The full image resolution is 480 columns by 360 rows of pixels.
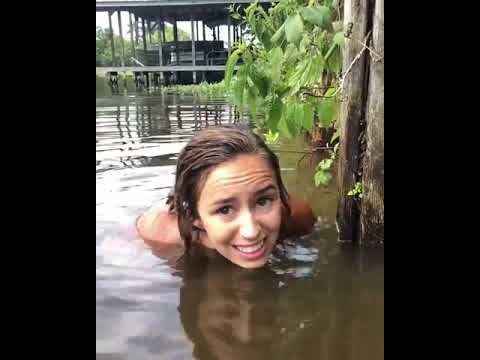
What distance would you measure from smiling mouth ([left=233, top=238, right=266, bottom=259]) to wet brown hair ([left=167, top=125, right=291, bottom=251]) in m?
0.34

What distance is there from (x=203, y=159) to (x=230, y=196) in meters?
0.31

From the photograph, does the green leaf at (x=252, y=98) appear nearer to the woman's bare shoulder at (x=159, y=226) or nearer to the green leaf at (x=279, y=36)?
the green leaf at (x=279, y=36)

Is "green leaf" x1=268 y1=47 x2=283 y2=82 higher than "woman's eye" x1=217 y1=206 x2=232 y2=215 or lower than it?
higher

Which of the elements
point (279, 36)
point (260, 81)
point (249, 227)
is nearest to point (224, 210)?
point (249, 227)

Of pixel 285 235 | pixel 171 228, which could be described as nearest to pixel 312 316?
pixel 285 235

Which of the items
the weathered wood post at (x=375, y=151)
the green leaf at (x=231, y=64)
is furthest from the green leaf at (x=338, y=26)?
the green leaf at (x=231, y=64)

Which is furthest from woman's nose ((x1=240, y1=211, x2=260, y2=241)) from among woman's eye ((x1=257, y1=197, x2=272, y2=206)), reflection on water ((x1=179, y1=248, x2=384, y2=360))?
reflection on water ((x1=179, y1=248, x2=384, y2=360))

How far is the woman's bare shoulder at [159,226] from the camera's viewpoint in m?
3.36

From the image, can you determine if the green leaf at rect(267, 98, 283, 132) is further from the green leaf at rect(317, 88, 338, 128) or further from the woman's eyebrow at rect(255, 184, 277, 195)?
the woman's eyebrow at rect(255, 184, 277, 195)

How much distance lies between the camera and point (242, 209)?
111 inches

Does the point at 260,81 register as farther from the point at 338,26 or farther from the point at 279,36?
the point at 338,26

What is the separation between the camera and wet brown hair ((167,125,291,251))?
2951mm

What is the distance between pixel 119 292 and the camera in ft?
9.13
